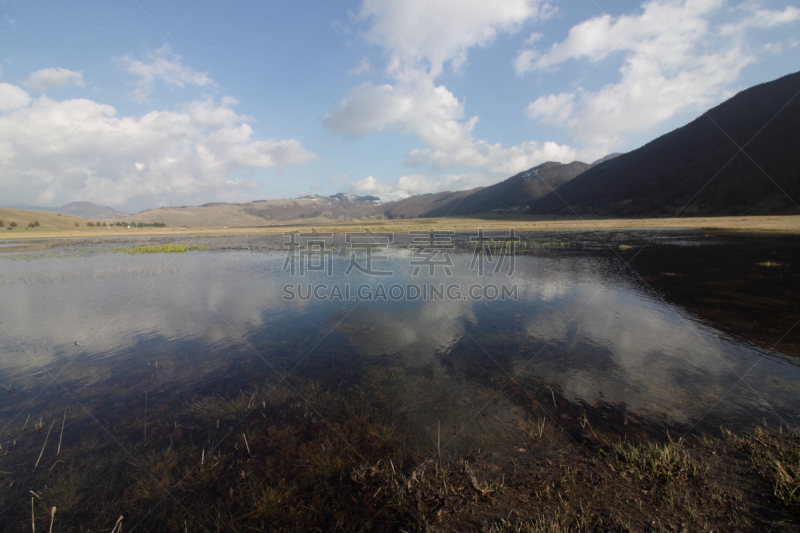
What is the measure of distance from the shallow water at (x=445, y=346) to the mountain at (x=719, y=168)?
88027 mm

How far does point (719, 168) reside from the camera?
9394 centimetres

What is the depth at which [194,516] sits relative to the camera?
4.50 meters

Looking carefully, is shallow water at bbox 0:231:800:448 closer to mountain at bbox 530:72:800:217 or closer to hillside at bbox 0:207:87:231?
Result: mountain at bbox 530:72:800:217

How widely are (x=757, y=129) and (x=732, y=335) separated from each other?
137 metres

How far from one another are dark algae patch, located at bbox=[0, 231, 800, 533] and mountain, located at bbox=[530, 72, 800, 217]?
3787 inches

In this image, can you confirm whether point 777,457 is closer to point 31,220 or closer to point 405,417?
point 405,417

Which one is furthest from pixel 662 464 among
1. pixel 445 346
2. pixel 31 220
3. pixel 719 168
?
pixel 31 220

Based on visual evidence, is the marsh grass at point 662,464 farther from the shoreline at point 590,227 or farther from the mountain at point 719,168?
the mountain at point 719,168

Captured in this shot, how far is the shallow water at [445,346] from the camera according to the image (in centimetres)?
696

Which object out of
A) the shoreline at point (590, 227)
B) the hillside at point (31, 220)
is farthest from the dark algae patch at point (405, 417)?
the hillside at point (31, 220)

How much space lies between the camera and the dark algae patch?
14.3ft

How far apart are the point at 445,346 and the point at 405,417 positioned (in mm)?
3959

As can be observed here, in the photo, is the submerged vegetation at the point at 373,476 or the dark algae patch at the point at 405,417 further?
the dark algae patch at the point at 405,417

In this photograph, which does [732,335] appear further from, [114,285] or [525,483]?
[114,285]
